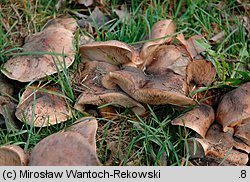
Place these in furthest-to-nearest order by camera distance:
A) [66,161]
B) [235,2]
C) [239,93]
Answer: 1. [235,2]
2. [239,93]
3. [66,161]

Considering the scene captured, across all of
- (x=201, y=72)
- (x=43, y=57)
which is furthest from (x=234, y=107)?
(x=43, y=57)

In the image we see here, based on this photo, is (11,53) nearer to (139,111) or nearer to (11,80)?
(11,80)

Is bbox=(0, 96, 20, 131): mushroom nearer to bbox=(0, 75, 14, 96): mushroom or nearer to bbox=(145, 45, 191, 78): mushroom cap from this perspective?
bbox=(0, 75, 14, 96): mushroom

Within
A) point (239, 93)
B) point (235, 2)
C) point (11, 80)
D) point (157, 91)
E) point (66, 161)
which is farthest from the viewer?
point (235, 2)

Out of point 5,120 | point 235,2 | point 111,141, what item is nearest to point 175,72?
point 111,141

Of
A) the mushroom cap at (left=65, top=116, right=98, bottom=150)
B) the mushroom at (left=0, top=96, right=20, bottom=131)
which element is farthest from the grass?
the mushroom cap at (left=65, top=116, right=98, bottom=150)

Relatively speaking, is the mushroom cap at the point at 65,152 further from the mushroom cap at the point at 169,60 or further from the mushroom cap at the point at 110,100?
the mushroom cap at the point at 169,60

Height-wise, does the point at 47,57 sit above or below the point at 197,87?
above

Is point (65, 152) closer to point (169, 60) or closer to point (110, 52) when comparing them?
point (110, 52)
